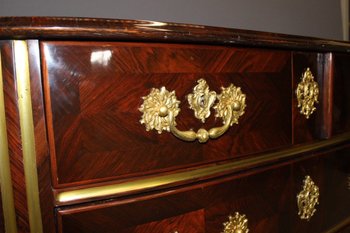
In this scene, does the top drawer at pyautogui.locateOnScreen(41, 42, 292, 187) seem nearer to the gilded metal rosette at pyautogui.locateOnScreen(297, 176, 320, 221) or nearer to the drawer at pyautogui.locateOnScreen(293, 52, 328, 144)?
the drawer at pyautogui.locateOnScreen(293, 52, 328, 144)

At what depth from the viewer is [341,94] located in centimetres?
60

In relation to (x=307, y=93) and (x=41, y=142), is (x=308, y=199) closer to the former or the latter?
(x=307, y=93)

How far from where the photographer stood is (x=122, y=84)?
13.6 inches

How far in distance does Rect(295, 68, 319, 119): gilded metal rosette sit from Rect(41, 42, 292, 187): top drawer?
11 centimetres

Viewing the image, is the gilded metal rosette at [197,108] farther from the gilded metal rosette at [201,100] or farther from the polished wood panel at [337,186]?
the polished wood panel at [337,186]

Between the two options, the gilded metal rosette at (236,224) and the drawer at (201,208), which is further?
the gilded metal rosette at (236,224)

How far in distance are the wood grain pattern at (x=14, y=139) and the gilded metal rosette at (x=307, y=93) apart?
469 mm

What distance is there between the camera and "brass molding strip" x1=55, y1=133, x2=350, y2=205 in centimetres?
34

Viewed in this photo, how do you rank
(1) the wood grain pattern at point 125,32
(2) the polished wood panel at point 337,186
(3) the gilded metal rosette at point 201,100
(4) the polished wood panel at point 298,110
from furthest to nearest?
(2) the polished wood panel at point 337,186 → (4) the polished wood panel at point 298,110 → (3) the gilded metal rosette at point 201,100 → (1) the wood grain pattern at point 125,32

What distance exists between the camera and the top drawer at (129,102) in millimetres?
319

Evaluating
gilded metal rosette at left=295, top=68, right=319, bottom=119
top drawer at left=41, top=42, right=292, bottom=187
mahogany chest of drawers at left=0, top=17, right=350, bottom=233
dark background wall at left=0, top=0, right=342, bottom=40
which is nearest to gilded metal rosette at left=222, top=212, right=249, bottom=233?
mahogany chest of drawers at left=0, top=17, right=350, bottom=233

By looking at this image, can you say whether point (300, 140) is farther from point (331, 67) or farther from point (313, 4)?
point (313, 4)

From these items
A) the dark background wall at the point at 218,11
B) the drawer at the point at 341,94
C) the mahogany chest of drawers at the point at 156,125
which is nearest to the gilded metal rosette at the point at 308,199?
the mahogany chest of drawers at the point at 156,125

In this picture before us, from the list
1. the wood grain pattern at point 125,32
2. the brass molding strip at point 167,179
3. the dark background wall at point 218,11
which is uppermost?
the dark background wall at point 218,11
